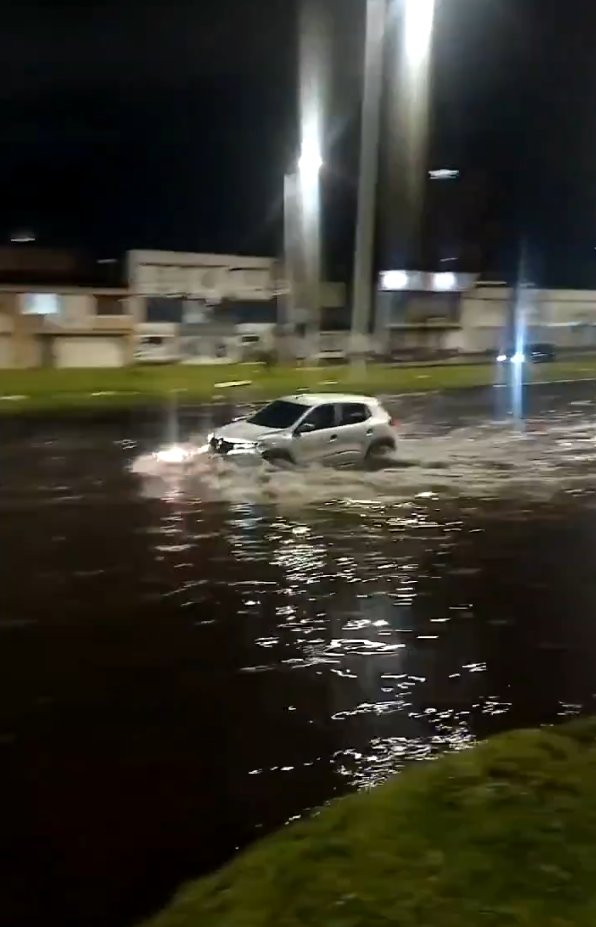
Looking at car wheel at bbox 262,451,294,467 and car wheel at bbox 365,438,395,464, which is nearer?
car wheel at bbox 262,451,294,467

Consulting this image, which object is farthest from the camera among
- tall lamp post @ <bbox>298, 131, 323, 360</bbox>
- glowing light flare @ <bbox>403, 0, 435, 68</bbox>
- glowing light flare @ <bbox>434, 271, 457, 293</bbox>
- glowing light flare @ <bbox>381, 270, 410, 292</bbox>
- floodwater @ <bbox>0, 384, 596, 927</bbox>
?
glowing light flare @ <bbox>434, 271, 457, 293</bbox>

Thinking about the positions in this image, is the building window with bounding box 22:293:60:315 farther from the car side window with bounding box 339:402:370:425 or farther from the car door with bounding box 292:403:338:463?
the car door with bounding box 292:403:338:463

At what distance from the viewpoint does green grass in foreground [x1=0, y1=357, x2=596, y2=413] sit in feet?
89.3

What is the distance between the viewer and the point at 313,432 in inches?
734

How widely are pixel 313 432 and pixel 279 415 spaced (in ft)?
2.44

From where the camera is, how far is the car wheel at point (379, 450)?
64.1 ft

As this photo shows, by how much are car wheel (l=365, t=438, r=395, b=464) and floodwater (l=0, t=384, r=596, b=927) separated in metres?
1.15

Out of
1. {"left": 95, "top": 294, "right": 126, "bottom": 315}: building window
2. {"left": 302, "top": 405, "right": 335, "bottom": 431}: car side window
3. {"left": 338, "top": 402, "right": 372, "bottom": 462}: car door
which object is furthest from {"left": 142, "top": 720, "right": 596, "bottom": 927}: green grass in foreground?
{"left": 95, "top": 294, "right": 126, "bottom": 315}: building window

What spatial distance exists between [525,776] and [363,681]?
116 inches

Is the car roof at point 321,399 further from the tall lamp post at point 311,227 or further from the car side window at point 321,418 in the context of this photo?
the tall lamp post at point 311,227

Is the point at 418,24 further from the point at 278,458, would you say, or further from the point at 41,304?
the point at 41,304

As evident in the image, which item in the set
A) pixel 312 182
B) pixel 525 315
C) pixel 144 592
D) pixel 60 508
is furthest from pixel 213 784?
pixel 525 315

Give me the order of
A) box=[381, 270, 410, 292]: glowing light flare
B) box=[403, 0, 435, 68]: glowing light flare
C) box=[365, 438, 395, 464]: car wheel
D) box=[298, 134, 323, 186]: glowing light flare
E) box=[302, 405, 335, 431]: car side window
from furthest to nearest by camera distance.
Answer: box=[381, 270, 410, 292]: glowing light flare → box=[298, 134, 323, 186]: glowing light flare → box=[365, 438, 395, 464]: car wheel → box=[302, 405, 335, 431]: car side window → box=[403, 0, 435, 68]: glowing light flare

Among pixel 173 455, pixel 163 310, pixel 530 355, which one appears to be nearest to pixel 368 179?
pixel 173 455
